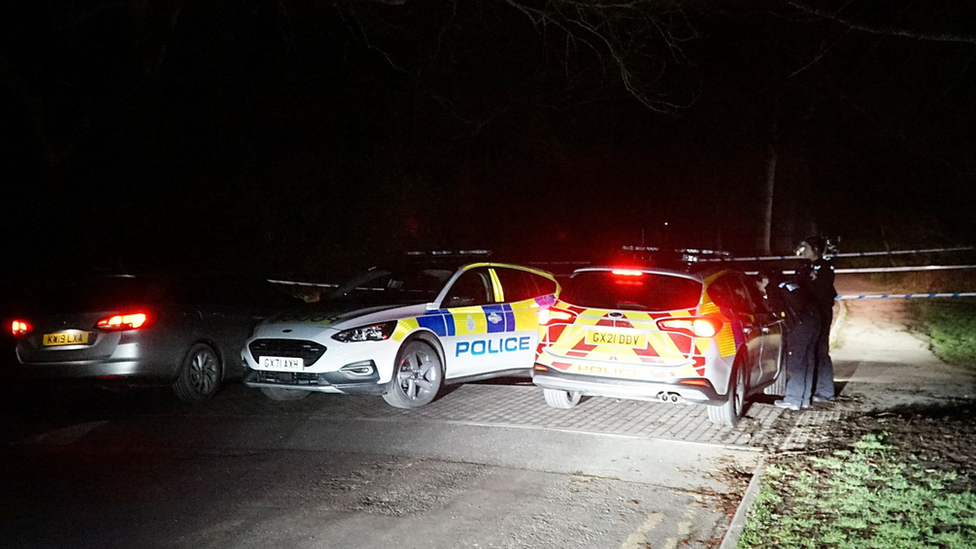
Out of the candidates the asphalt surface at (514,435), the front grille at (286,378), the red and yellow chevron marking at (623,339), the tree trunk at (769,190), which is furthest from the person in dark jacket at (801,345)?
the tree trunk at (769,190)

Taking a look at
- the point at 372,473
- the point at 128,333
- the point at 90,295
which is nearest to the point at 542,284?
the point at 372,473

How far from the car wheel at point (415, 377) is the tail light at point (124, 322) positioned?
2.75 m

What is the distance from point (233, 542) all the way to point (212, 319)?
5.19 metres

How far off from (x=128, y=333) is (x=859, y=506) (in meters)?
7.18

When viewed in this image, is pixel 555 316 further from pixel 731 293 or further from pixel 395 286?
pixel 395 286

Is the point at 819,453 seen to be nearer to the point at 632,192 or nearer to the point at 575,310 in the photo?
the point at 575,310

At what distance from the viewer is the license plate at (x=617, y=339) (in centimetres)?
761

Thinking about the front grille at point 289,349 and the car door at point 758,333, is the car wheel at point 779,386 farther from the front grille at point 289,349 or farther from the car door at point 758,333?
the front grille at point 289,349

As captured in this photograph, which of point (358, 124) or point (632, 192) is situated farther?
point (632, 192)

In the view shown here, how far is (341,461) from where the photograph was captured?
6.91m

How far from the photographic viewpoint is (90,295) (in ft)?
30.2

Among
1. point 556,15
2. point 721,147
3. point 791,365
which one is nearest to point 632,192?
point 721,147

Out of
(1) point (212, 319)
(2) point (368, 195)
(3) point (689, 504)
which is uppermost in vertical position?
(2) point (368, 195)

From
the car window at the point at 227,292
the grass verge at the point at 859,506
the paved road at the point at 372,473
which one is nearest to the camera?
the grass verge at the point at 859,506
